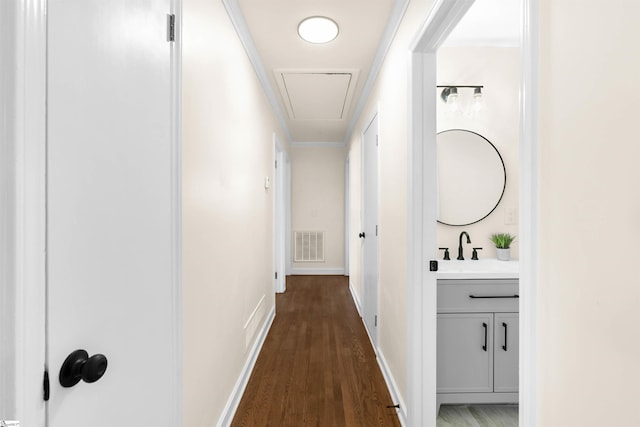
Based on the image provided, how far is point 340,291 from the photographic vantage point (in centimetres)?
445

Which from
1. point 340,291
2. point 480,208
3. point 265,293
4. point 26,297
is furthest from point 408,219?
point 340,291

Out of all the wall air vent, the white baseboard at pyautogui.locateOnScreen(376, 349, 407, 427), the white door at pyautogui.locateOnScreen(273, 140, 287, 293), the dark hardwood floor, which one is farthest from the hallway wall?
the wall air vent

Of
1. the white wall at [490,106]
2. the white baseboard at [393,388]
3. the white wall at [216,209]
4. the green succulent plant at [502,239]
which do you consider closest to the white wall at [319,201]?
the white wall at [216,209]

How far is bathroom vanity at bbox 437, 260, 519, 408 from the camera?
70.0 inches

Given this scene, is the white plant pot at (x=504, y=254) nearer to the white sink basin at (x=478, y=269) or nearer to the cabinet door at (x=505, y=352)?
the white sink basin at (x=478, y=269)

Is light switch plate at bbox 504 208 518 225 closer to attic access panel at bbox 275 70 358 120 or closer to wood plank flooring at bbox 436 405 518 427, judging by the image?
wood plank flooring at bbox 436 405 518 427

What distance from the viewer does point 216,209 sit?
157cm

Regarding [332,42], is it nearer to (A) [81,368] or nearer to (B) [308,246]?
(A) [81,368]

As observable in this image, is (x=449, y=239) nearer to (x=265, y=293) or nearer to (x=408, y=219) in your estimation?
(x=408, y=219)

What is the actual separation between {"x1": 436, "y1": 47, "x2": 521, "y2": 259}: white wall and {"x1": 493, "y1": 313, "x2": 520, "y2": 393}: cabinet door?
24.0 inches

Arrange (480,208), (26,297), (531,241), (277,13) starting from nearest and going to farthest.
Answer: (26,297), (531,241), (277,13), (480,208)

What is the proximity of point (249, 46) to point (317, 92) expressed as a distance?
110cm

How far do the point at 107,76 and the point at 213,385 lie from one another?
1427mm

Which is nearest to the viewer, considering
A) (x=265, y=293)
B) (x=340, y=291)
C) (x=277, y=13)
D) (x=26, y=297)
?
(x=26, y=297)
